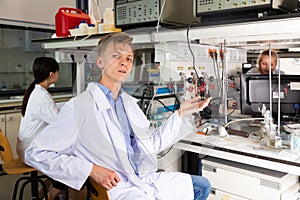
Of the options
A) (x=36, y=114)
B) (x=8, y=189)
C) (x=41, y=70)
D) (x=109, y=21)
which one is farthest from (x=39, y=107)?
(x=8, y=189)

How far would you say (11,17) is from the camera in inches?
150

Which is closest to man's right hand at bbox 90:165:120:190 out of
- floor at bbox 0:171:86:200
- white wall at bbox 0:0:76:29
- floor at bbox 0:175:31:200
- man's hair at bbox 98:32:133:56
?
man's hair at bbox 98:32:133:56

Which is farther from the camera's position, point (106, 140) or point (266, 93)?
point (266, 93)

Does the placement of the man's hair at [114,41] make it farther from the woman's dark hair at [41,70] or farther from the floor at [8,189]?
the floor at [8,189]

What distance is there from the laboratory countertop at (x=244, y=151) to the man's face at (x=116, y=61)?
0.59 m

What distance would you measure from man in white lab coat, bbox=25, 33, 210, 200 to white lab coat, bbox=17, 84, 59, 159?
0.96 m

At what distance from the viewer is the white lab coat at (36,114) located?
2359mm

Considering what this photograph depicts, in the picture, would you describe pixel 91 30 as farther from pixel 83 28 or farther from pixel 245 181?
pixel 245 181

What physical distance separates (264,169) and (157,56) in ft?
3.26

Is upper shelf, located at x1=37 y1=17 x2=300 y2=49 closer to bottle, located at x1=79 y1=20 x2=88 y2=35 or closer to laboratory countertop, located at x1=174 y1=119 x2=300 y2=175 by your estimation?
laboratory countertop, located at x1=174 y1=119 x2=300 y2=175

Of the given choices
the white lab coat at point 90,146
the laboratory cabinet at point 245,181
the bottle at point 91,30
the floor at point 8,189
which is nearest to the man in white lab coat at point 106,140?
the white lab coat at point 90,146

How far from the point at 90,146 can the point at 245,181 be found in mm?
1058

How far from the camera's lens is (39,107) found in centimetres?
237

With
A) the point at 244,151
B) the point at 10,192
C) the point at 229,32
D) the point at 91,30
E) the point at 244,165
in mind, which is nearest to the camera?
the point at 229,32
